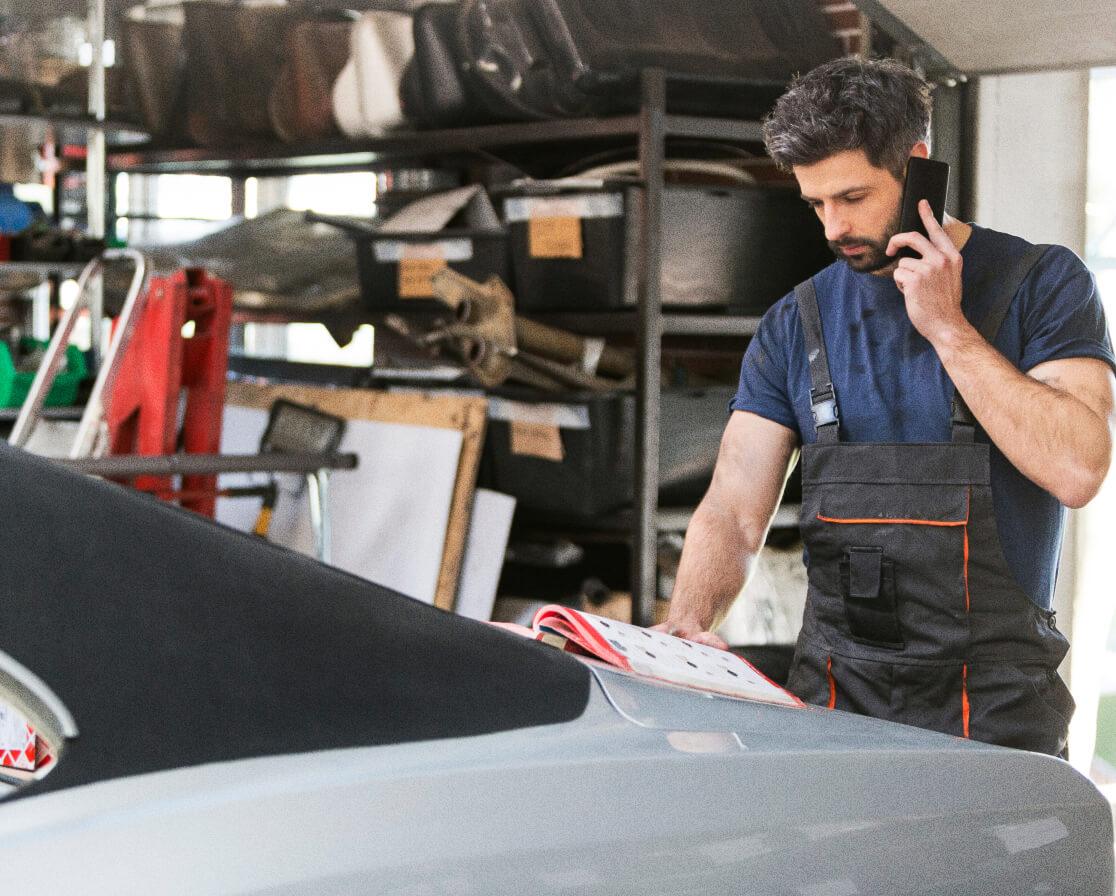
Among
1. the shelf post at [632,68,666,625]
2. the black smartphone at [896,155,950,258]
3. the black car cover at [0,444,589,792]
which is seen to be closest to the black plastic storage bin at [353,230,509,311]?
the shelf post at [632,68,666,625]

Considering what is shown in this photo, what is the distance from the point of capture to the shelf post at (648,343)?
3.57 m

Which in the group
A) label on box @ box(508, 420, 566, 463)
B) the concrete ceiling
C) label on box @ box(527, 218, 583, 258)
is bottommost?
label on box @ box(508, 420, 566, 463)

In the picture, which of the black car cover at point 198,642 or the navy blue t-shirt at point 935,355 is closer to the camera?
the black car cover at point 198,642

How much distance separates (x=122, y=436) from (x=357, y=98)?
152 centimetres

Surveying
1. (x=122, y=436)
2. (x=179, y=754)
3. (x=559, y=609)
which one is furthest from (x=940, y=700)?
(x=122, y=436)

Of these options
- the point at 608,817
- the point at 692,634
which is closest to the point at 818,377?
the point at 692,634

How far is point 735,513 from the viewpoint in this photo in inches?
82.0

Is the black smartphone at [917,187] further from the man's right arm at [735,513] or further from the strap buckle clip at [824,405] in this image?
the man's right arm at [735,513]

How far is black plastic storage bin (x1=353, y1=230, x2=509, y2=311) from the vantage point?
3.97 metres

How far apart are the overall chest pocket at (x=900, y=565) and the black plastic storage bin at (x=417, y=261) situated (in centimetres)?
224

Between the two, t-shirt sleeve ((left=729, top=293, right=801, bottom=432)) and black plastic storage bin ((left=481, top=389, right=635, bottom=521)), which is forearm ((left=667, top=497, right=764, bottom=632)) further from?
black plastic storage bin ((left=481, top=389, right=635, bottom=521))

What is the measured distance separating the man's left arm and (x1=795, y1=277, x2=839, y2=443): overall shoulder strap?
0.19 metres

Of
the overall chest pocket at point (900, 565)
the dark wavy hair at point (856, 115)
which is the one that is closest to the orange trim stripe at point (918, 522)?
the overall chest pocket at point (900, 565)

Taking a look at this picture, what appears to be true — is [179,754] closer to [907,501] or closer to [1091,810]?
[1091,810]
